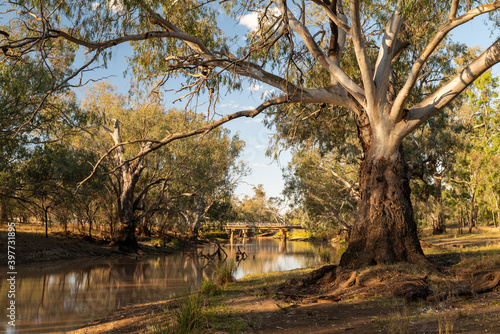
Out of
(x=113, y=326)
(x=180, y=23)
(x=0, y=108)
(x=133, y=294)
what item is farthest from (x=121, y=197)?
(x=113, y=326)

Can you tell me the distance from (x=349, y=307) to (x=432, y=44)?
438cm

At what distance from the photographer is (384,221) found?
689 cm

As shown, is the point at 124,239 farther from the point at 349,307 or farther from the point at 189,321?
the point at 189,321

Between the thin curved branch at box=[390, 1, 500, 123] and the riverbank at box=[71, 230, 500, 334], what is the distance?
2.70 meters

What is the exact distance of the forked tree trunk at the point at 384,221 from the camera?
22.1 ft

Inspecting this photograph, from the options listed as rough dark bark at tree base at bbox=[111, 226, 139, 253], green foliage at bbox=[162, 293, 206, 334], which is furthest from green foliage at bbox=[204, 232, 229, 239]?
green foliage at bbox=[162, 293, 206, 334]

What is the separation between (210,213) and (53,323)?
22688 millimetres

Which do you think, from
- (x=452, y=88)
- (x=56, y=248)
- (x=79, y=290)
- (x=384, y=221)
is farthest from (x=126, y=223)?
(x=452, y=88)

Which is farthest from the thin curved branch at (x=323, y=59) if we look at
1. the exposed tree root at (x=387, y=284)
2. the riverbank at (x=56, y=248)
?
the riverbank at (x=56, y=248)

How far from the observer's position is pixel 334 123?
36.5 feet

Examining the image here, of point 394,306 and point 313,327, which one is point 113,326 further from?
point 394,306

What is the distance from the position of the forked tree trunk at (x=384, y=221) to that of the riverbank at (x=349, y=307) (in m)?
0.59

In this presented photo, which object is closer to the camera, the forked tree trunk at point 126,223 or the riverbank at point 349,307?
the riverbank at point 349,307

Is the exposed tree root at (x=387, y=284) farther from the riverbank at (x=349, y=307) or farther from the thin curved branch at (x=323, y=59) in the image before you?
the thin curved branch at (x=323, y=59)
